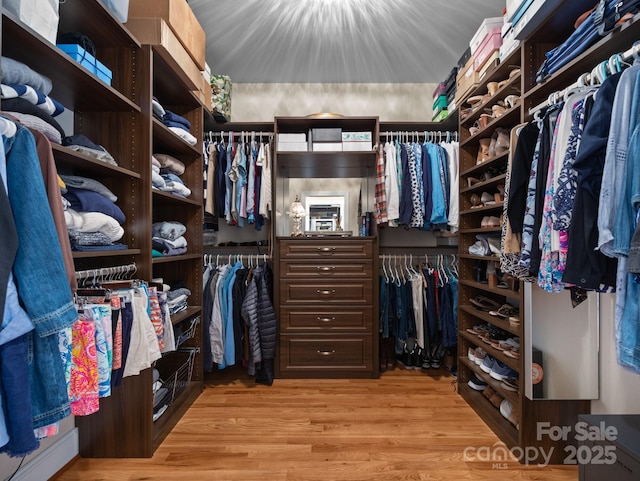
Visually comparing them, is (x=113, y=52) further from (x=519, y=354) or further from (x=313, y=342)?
(x=519, y=354)

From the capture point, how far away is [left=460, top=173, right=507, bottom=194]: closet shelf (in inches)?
73.9

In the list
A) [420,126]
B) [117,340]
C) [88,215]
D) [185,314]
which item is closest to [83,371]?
[117,340]

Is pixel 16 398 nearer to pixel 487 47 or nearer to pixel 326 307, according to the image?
pixel 326 307

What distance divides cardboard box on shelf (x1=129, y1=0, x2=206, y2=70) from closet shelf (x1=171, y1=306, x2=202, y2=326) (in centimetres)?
159

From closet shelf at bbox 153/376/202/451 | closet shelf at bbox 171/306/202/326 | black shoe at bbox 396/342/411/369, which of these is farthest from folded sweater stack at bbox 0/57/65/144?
black shoe at bbox 396/342/411/369


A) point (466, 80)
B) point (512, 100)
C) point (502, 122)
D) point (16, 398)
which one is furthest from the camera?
point (466, 80)

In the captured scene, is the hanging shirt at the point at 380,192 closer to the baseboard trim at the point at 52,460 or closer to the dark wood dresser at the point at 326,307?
the dark wood dresser at the point at 326,307

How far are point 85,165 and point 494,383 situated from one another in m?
2.36

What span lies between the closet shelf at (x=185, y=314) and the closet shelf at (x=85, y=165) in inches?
33.0

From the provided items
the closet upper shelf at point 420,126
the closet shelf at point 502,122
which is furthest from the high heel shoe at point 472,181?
the closet upper shelf at point 420,126

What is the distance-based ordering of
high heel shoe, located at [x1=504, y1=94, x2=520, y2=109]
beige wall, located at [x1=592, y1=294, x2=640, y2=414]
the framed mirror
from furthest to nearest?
the framed mirror < high heel shoe, located at [x1=504, y1=94, x2=520, y2=109] < beige wall, located at [x1=592, y1=294, x2=640, y2=414]

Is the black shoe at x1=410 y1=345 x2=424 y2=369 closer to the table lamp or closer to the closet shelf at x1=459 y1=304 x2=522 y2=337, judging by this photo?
the closet shelf at x1=459 y1=304 x2=522 y2=337

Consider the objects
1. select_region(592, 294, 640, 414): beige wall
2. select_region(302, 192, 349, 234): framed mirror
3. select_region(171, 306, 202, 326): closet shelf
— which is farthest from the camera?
select_region(302, 192, 349, 234): framed mirror

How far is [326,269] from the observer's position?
2660 millimetres
